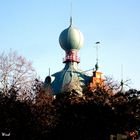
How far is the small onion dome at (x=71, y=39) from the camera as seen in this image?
224ft

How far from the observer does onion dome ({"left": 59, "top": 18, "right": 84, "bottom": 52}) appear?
224 ft

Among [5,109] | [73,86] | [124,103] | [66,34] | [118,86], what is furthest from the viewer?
[66,34]

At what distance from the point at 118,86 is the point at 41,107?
34.4ft

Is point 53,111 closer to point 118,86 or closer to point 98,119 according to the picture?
point 98,119

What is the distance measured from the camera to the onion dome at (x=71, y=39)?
224ft

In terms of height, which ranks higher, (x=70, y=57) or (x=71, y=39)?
(x=71, y=39)

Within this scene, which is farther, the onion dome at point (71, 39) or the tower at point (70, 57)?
the onion dome at point (71, 39)

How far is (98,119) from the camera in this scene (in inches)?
1499

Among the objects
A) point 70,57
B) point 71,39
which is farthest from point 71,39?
point 70,57

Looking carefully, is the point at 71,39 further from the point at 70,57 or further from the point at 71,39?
the point at 70,57

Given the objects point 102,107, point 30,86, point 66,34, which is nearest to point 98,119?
point 102,107

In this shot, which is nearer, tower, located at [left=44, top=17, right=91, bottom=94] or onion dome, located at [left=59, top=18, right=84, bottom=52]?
tower, located at [left=44, top=17, right=91, bottom=94]

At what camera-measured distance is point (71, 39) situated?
224 ft

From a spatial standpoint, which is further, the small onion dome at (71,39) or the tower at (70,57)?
the small onion dome at (71,39)
